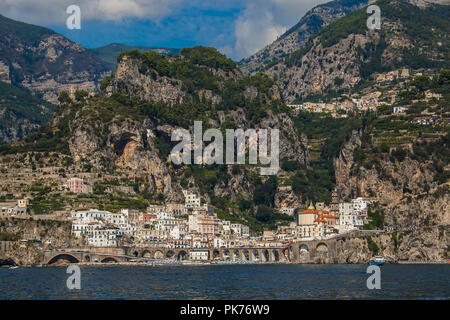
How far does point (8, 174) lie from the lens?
16525 centimetres

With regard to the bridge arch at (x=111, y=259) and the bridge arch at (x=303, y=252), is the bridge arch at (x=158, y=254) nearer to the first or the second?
the bridge arch at (x=111, y=259)

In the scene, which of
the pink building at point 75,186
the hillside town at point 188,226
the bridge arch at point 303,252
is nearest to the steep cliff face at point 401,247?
the bridge arch at point 303,252

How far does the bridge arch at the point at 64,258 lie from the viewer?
142 meters

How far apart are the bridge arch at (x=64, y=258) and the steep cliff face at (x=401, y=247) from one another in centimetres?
4952

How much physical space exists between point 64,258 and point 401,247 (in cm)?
6145

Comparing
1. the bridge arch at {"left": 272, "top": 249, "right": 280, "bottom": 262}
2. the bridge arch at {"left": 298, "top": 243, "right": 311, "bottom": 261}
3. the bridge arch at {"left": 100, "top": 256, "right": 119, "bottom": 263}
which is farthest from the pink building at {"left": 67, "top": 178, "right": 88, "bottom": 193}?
the bridge arch at {"left": 298, "top": 243, "right": 311, "bottom": 261}

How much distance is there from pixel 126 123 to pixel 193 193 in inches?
919

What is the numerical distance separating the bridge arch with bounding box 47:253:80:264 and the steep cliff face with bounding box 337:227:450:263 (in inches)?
1950

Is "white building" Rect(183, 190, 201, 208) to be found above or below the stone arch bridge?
above

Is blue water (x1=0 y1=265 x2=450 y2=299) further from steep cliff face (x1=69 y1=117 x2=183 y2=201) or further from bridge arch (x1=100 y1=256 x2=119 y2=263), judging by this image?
steep cliff face (x1=69 y1=117 x2=183 y2=201)

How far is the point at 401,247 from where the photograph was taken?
466 feet

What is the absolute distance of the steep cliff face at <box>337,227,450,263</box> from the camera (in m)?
138
